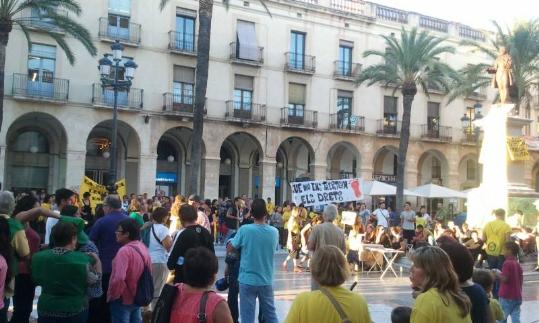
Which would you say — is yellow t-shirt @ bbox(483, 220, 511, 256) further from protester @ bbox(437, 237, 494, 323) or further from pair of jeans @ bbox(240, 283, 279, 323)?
protester @ bbox(437, 237, 494, 323)

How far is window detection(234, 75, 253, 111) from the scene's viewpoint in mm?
32969

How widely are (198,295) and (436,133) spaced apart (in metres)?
37.8

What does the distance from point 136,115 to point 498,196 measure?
63.7 ft

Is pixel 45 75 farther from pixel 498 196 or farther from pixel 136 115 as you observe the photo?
pixel 498 196

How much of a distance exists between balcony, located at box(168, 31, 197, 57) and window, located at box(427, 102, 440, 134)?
17112 mm

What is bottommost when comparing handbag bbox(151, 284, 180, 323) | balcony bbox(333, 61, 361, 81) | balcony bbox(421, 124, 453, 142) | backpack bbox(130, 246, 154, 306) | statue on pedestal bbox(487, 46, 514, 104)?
backpack bbox(130, 246, 154, 306)

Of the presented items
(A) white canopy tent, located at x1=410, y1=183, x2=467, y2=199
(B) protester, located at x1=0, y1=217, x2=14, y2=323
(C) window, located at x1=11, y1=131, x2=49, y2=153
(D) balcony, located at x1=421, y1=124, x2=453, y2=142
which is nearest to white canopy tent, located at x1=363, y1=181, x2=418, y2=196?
(A) white canopy tent, located at x1=410, y1=183, x2=467, y2=199

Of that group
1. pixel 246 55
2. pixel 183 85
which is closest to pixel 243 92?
pixel 246 55

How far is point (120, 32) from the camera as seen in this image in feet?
97.9

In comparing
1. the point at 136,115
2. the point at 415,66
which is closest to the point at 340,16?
the point at 415,66

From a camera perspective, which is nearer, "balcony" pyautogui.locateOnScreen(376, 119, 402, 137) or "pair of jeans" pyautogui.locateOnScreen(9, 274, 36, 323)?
"pair of jeans" pyautogui.locateOnScreen(9, 274, 36, 323)

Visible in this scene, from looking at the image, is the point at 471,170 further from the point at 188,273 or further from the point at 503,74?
the point at 188,273

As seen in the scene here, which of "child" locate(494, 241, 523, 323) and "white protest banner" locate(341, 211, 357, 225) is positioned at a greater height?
"white protest banner" locate(341, 211, 357, 225)

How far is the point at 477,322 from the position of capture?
3924 mm
